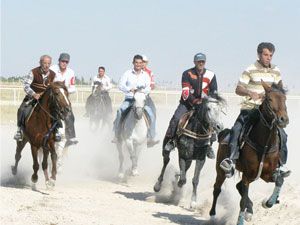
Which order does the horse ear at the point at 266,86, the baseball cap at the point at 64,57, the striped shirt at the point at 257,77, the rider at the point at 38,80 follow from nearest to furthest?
the horse ear at the point at 266,86
the striped shirt at the point at 257,77
the rider at the point at 38,80
the baseball cap at the point at 64,57

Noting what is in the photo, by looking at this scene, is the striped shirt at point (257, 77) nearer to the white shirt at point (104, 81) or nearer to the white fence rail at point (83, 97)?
the white shirt at point (104, 81)

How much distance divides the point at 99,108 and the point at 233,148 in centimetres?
1551

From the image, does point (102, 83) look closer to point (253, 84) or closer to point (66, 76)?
point (66, 76)

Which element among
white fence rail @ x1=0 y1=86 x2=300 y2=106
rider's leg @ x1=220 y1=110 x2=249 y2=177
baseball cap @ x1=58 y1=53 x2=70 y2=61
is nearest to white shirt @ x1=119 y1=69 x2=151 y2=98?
baseball cap @ x1=58 y1=53 x2=70 y2=61

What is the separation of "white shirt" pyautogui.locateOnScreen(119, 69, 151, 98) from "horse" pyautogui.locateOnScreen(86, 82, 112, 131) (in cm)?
880

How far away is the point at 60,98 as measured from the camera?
14.1 meters

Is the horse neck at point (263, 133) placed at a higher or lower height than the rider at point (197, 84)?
lower

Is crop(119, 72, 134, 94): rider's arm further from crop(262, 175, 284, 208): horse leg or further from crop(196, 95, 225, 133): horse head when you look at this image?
crop(262, 175, 284, 208): horse leg

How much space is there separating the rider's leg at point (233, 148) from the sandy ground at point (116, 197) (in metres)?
1.31

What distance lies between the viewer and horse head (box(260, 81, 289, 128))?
9.27 meters

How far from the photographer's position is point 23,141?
15750 millimetres

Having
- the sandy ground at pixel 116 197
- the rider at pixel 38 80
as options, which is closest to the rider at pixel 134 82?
the sandy ground at pixel 116 197

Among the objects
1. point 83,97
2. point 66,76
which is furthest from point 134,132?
point 83,97

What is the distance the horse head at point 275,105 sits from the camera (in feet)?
30.4
